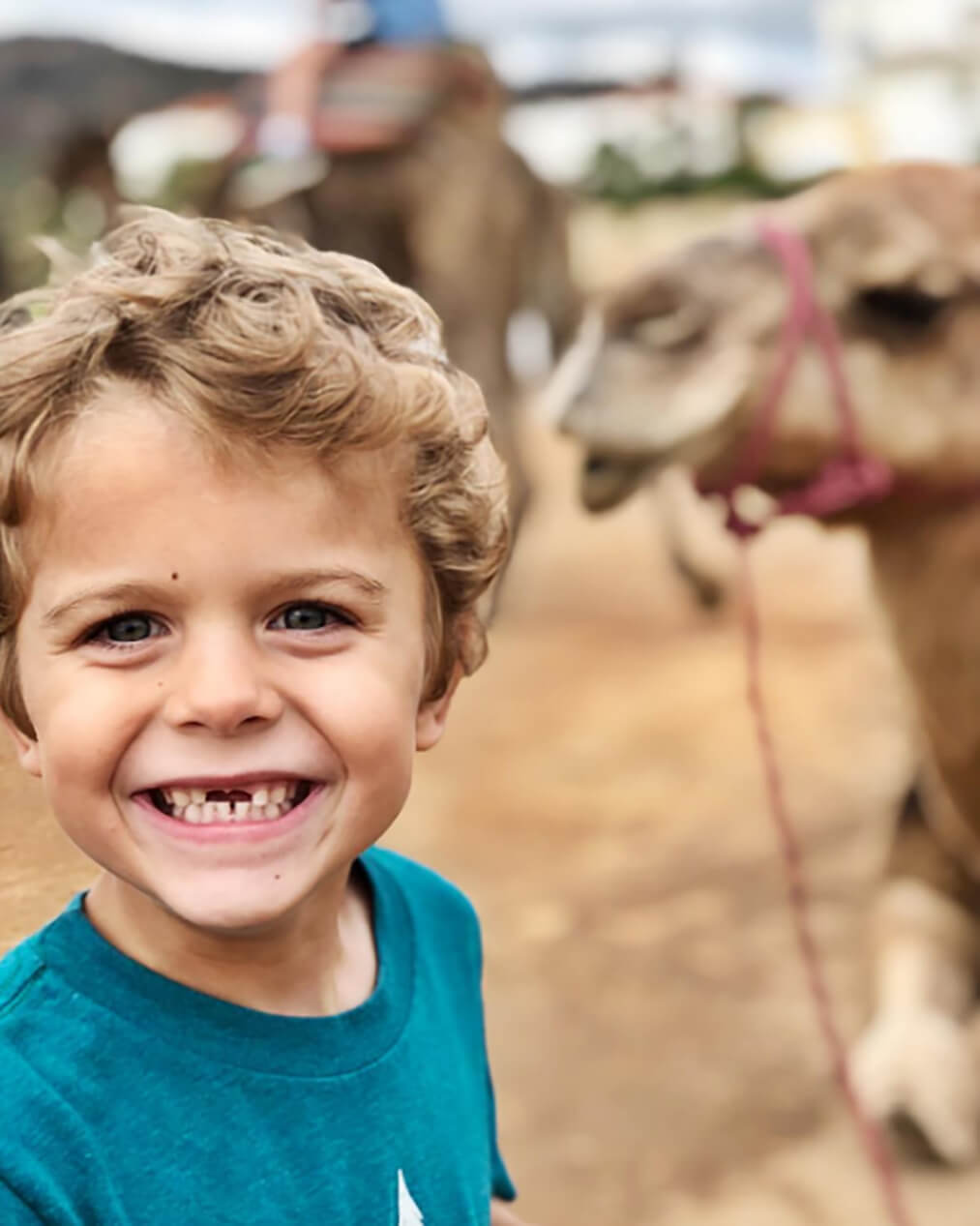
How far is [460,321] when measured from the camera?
5.11 metres

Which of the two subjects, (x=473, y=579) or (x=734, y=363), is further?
(x=734, y=363)

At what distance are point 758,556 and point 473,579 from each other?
224 inches

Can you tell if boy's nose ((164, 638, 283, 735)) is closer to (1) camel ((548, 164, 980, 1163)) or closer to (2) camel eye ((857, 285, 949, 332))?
(1) camel ((548, 164, 980, 1163))

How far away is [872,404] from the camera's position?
88.2 inches

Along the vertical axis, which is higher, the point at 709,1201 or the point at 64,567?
the point at 64,567

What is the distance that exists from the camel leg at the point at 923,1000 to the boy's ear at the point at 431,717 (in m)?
1.53

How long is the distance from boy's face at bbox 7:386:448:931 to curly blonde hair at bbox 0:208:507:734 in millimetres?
16

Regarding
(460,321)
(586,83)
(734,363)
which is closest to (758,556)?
(460,321)

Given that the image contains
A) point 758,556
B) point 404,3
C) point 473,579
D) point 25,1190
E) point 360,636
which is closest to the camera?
point 25,1190

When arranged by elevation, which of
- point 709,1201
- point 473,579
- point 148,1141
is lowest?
point 709,1201

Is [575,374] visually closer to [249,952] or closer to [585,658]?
[249,952]

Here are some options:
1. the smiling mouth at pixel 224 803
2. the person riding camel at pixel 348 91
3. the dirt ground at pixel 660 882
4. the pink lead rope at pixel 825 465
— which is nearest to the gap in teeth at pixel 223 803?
the smiling mouth at pixel 224 803

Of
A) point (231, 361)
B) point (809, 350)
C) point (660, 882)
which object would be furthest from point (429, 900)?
point (660, 882)

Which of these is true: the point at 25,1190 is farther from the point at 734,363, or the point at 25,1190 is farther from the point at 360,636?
the point at 734,363
